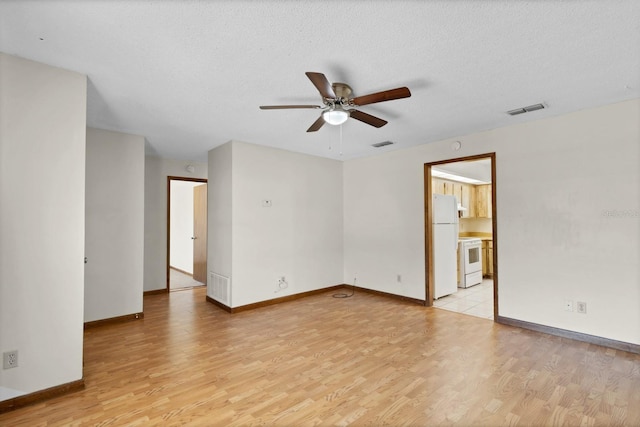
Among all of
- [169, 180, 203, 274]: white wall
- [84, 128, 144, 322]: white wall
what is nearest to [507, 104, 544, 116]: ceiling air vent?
[84, 128, 144, 322]: white wall

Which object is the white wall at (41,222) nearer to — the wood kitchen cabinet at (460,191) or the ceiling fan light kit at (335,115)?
the ceiling fan light kit at (335,115)

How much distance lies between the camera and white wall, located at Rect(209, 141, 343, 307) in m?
4.39

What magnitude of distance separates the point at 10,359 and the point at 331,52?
305cm

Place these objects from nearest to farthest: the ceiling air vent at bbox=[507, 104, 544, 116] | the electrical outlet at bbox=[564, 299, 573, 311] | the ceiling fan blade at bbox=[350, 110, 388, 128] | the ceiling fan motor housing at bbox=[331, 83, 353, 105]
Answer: the ceiling fan motor housing at bbox=[331, 83, 353, 105] → the ceiling fan blade at bbox=[350, 110, 388, 128] → the ceiling air vent at bbox=[507, 104, 544, 116] → the electrical outlet at bbox=[564, 299, 573, 311]

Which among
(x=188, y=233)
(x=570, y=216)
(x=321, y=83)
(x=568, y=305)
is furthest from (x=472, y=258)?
(x=188, y=233)

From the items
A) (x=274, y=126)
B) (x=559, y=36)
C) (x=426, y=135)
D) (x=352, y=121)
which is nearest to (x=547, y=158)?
(x=426, y=135)

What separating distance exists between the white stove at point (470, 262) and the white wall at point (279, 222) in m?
Answer: 2.31

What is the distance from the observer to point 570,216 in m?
3.29

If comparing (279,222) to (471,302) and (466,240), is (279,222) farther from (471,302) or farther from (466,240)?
(466,240)

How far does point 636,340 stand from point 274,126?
4300 millimetres

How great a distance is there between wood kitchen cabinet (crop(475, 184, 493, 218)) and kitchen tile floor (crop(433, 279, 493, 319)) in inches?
77.2

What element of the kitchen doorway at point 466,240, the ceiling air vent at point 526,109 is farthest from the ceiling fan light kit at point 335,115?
the kitchen doorway at point 466,240

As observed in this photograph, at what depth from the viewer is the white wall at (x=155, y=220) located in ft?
17.7

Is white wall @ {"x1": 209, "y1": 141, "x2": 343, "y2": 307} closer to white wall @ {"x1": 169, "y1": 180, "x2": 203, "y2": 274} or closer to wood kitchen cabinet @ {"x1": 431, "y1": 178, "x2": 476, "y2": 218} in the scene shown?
wood kitchen cabinet @ {"x1": 431, "y1": 178, "x2": 476, "y2": 218}
